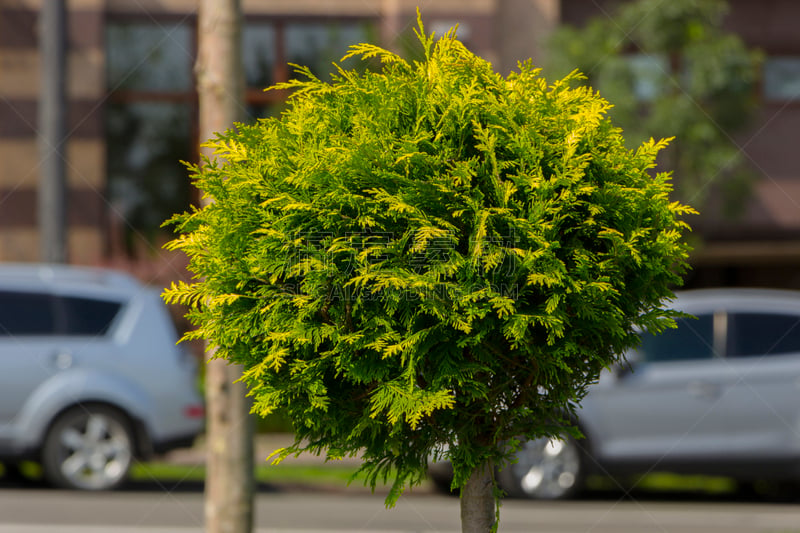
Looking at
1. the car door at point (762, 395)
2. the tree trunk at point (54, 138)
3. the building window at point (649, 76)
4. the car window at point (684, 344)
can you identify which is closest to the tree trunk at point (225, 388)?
the car window at point (684, 344)

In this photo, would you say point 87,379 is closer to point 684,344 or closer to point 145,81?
point 684,344

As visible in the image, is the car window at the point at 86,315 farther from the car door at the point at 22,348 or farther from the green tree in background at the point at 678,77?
the green tree in background at the point at 678,77

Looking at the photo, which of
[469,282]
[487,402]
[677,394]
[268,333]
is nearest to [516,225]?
[469,282]

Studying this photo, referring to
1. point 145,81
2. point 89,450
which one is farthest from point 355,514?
point 145,81

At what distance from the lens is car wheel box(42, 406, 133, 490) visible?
28.9 ft

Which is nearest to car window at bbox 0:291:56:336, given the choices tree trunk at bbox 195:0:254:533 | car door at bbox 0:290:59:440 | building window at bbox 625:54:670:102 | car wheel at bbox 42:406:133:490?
car door at bbox 0:290:59:440

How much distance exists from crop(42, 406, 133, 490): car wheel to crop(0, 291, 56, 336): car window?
85 cm

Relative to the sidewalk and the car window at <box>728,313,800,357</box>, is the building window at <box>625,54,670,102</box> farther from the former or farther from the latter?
the sidewalk

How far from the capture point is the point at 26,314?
8945 mm

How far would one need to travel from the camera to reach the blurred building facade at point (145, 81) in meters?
14.1

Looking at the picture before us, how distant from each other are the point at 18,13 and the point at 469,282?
43.0 ft

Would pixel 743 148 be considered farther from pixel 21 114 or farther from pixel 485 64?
pixel 485 64

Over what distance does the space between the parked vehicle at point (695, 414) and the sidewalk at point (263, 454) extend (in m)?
2.93

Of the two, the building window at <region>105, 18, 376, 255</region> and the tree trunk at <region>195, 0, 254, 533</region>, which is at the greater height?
the building window at <region>105, 18, 376, 255</region>
